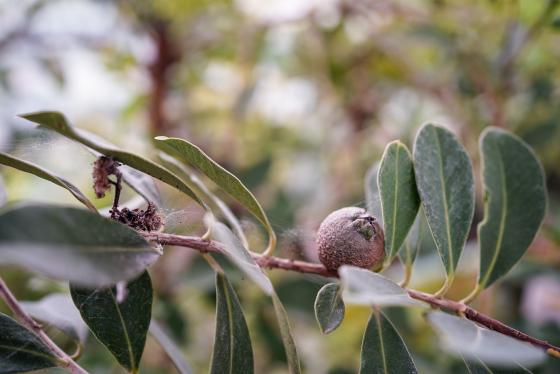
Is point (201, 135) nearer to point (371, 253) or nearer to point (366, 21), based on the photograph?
point (366, 21)

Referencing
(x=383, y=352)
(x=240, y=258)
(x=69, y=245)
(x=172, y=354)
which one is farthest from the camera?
(x=172, y=354)

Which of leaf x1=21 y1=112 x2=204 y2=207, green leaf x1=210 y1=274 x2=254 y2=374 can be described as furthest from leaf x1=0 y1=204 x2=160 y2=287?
green leaf x1=210 y1=274 x2=254 y2=374

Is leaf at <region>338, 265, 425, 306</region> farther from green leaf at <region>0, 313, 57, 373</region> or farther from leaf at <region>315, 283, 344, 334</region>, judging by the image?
green leaf at <region>0, 313, 57, 373</region>

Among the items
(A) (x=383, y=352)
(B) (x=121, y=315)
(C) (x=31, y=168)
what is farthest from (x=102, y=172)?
(A) (x=383, y=352)

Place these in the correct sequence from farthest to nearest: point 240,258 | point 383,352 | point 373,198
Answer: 1. point 373,198
2. point 383,352
3. point 240,258

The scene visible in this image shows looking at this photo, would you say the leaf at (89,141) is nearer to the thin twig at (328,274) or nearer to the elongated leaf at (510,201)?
the thin twig at (328,274)

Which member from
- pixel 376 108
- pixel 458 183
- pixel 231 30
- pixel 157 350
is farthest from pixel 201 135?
pixel 458 183

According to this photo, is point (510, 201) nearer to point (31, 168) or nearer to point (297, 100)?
point (31, 168)
